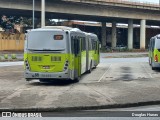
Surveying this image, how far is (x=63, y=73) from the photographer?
1914cm

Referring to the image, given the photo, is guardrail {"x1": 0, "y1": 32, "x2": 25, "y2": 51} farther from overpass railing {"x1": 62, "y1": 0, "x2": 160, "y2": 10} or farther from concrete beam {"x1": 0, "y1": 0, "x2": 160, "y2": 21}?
overpass railing {"x1": 62, "y1": 0, "x2": 160, "y2": 10}

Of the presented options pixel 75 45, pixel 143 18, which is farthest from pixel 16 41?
pixel 75 45

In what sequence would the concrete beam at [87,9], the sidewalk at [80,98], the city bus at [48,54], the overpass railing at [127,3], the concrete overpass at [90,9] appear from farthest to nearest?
the overpass railing at [127,3], the concrete overpass at [90,9], the concrete beam at [87,9], the city bus at [48,54], the sidewalk at [80,98]

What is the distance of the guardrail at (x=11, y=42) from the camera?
7331 cm

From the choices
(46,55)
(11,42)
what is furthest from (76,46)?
(11,42)

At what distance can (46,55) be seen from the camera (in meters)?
19.1

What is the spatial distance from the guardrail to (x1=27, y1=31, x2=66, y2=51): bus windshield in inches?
2133

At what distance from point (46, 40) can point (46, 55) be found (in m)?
0.71

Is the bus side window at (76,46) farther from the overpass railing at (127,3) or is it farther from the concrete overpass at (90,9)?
the overpass railing at (127,3)

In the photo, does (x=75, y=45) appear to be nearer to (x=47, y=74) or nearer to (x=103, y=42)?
(x=47, y=74)

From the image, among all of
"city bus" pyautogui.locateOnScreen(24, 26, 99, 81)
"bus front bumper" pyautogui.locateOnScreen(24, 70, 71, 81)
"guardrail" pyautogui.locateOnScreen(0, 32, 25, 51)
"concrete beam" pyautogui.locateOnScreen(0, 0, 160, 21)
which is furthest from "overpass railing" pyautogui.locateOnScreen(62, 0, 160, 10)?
"bus front bumper" pyautogui.locateOnScreen(24, 70, 71, 81)

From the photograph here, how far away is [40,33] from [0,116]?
858cm

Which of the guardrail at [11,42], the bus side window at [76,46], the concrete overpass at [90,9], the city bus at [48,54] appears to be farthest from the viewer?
the guardrail at [11,42]

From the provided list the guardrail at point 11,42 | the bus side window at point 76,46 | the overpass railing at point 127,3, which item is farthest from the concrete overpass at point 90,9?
the bus side window at point 76,46
